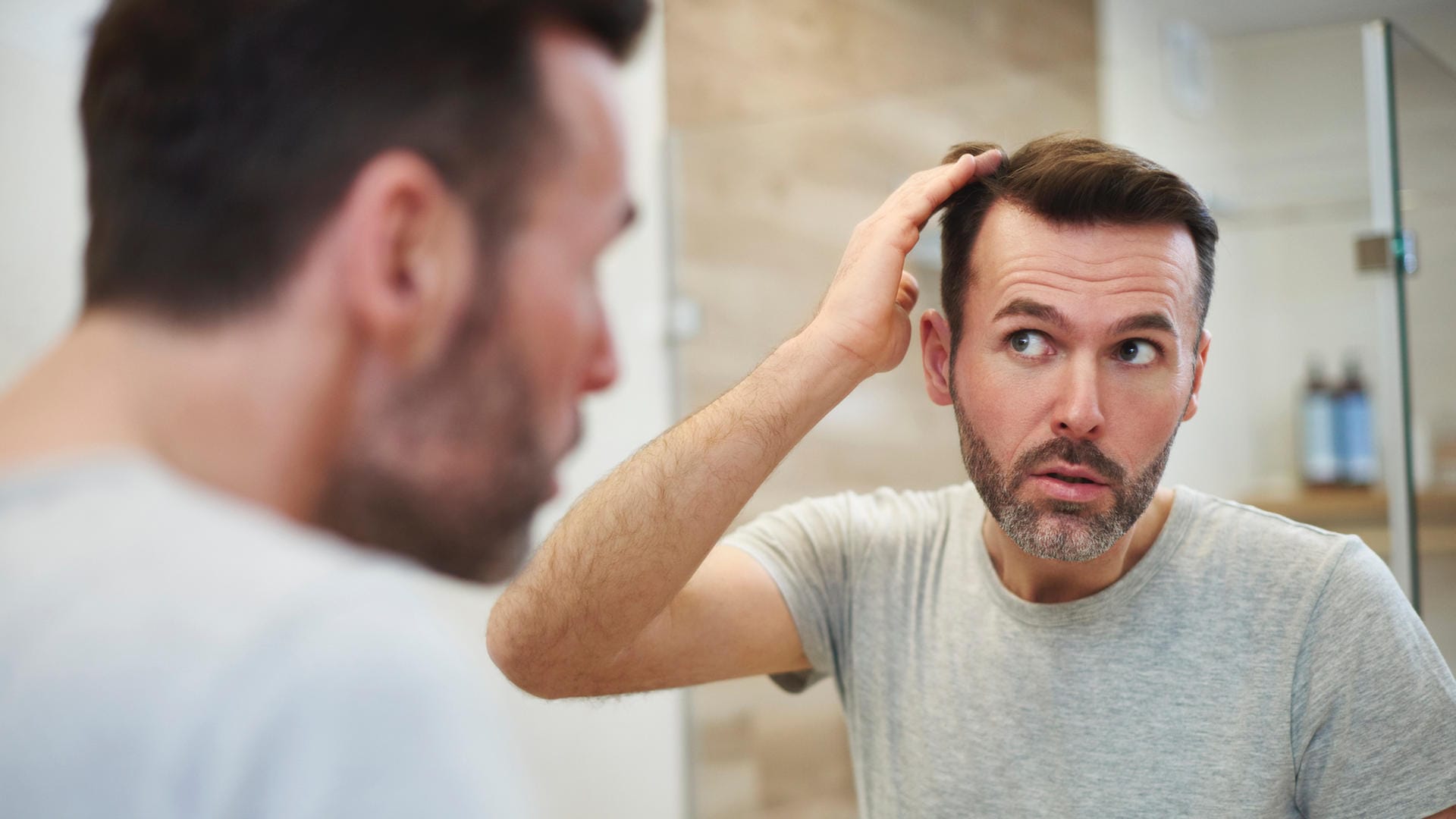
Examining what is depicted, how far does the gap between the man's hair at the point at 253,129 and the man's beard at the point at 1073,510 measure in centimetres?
63

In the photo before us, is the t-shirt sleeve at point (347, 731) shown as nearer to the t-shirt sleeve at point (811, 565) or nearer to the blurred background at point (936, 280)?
the t-shirt sleeve at point (811, 565)

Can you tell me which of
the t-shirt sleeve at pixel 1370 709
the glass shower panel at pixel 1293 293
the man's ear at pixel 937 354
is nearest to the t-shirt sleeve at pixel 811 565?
the man's ear at pixel 937 354

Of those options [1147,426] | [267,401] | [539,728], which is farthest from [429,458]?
[539,728]

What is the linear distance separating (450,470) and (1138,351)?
68 centimetres

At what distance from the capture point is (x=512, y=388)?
42 cm

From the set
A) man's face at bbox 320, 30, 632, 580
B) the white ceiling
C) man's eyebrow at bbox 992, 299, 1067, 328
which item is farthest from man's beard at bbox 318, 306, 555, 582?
the white ceiling

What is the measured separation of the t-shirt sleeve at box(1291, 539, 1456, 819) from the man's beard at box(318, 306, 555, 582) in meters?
0.70

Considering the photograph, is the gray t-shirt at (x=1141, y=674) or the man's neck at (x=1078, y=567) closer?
the gray t-shirt at (x=1141, y=674)

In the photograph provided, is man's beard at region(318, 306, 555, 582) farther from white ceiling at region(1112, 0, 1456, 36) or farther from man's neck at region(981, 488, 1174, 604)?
white ceiling at region(1112, 0, 1456, 36)

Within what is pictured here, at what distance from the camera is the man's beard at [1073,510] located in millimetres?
923

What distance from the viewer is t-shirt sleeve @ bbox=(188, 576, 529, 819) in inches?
13.1

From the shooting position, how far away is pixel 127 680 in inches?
13.4

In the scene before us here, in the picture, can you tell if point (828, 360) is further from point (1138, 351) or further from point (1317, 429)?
point (1317, 429)

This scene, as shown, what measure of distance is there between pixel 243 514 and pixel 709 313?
61.1 inches
